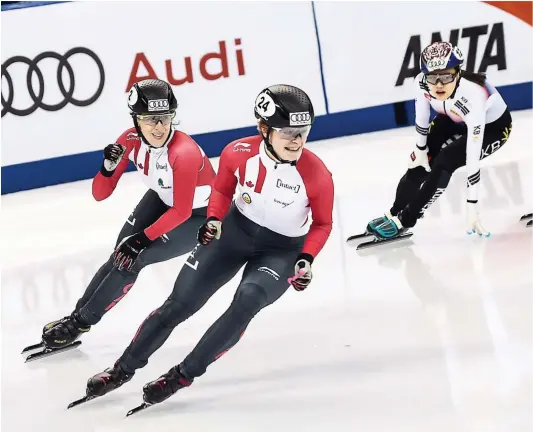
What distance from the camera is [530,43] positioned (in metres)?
10.4

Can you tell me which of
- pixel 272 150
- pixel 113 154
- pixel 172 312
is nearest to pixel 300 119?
pixel 272 150

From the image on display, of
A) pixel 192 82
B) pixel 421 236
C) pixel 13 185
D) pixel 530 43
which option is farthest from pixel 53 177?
pixel 530 43

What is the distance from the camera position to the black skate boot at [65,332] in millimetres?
5535

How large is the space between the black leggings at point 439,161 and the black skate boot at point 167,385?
2.85 metres

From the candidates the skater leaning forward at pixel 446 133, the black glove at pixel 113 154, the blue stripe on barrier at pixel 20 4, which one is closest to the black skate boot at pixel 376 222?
the skater leaning forward at pixel 446 133

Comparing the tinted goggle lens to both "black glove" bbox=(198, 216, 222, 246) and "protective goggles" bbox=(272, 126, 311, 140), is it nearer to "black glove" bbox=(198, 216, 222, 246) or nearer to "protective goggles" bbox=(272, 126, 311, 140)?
"protective goggles" bbox=(272, 126, 311, 140)

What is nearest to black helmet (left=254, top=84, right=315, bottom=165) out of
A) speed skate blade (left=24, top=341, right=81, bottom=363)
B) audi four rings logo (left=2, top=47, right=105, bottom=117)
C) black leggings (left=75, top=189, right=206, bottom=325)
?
black leggings (left=75, top=189, right=206, bottom=325)

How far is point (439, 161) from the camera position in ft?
22.0

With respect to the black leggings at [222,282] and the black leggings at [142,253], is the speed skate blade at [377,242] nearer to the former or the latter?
the black leggings at [142,253]

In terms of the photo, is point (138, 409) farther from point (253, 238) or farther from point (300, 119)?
point (300, 119)

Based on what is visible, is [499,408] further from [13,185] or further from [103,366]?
[13,185]

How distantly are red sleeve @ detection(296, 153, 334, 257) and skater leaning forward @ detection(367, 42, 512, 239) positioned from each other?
214cm

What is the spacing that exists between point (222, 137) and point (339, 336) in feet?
15.9

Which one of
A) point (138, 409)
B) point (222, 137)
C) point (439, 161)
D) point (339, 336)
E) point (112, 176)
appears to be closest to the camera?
point (138, 409)
